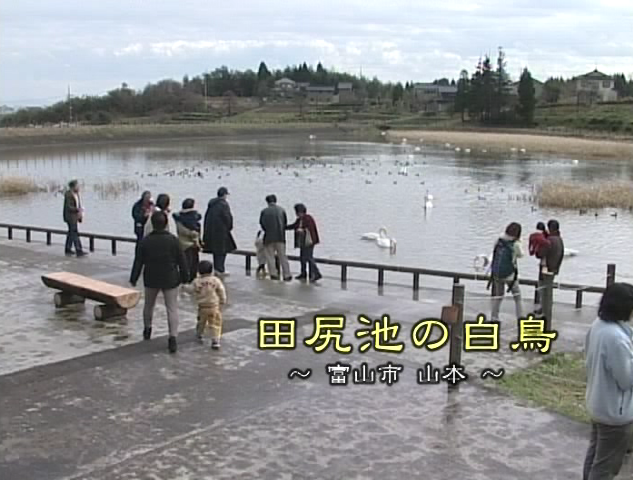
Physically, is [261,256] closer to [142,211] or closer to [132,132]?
[142,211]

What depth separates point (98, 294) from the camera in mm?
9328

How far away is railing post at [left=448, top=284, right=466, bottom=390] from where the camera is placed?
22.6 feet

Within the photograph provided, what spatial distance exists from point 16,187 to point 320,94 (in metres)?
121

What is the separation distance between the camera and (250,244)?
20125 millimetres

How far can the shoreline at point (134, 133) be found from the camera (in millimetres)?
70250

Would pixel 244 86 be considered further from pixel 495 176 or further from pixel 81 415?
pixel 81 415

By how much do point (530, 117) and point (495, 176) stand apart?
47.5 m

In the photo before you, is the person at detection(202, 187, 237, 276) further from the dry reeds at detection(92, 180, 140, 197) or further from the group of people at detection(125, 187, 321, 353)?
the dry reeds at detection(92, 180, 140, 197)

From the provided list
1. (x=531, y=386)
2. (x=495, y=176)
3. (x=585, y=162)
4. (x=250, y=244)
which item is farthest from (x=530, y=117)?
(x=531, y=386)

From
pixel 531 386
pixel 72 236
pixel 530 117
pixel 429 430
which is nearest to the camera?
pixel 429 430

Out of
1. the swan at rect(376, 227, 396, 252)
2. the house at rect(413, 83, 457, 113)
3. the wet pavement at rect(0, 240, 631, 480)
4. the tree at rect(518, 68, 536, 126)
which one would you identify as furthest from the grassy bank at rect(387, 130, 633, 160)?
the wet pavement at rect(0, 240, 631, 480)

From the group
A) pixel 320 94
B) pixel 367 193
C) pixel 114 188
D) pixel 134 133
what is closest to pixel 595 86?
pixel 320 94

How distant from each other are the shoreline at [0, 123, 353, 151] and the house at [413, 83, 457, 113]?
26357 millimetres

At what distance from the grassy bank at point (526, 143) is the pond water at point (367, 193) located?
3355 mm
